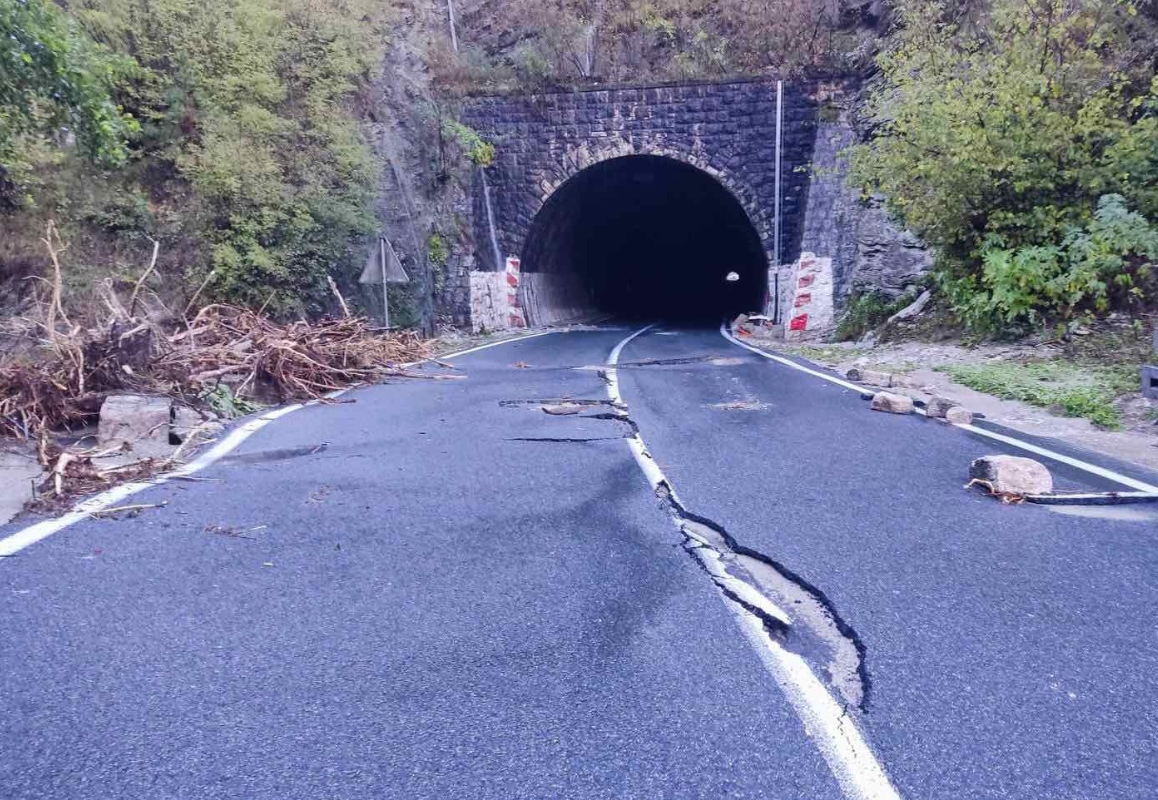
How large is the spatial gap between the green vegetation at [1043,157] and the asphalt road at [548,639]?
7796mm

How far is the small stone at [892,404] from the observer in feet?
27.9

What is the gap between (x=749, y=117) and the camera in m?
23.7

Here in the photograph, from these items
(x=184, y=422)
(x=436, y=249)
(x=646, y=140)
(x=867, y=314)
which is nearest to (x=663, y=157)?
(x=646, y=140)

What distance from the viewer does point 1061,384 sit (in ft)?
31.9

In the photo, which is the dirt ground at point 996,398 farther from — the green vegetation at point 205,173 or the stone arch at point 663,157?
the green vegetation at point 205,173

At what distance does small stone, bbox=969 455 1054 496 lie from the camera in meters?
5.27

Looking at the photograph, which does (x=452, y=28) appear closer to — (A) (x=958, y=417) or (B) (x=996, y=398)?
(B) (x=996, y=398)

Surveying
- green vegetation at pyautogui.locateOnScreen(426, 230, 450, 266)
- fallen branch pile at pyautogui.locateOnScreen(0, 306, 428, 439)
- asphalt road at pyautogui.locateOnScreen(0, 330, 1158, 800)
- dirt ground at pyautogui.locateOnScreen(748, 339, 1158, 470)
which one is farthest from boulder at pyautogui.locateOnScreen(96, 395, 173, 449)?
green vegetation at pyautogui.locateOnScreen(426, 230, 450, 266)

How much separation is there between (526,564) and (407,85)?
2250 cm

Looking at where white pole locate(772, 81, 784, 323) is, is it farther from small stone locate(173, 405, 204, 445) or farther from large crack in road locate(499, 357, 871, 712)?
large crack in road locate(499, 357, 871, 712)

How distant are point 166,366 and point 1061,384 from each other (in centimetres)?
1009

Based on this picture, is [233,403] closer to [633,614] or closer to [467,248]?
[633,614]

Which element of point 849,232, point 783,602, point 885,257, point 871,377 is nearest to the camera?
point 783,602

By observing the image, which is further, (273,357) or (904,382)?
(904,382)
